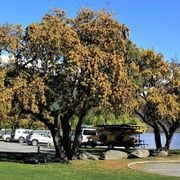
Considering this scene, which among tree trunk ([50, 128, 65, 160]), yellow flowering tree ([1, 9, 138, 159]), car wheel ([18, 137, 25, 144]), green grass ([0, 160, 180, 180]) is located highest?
yellow flowering tree ([1, 9, 138, 159])

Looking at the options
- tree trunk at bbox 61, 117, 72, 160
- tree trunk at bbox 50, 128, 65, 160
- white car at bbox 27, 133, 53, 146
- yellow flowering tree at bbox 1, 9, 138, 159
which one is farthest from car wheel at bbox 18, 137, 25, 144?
yellow flowering tree at bbox 1, 9, 138, 159

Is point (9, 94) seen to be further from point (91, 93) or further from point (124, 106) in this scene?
point (124, 106)

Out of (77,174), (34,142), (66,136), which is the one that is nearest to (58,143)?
(66,136)

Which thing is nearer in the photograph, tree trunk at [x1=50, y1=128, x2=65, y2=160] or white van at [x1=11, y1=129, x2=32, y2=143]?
tree trunk at [x1=50, y1=128, x2=65, y2=160]

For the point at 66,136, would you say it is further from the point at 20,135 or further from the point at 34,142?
the point at 20,135

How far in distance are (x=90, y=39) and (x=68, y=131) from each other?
6.24m

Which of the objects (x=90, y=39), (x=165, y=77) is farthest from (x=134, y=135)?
(x=90, y=39)

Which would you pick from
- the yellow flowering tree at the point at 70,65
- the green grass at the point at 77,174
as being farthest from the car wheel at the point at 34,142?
the green grass at the point at 77,174

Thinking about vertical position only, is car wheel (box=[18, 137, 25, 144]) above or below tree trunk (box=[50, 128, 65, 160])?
above

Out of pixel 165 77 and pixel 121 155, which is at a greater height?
pixel 165 77

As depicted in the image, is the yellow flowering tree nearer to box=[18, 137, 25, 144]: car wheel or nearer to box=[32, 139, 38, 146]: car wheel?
box=[32, 139, 38, 146]: car wheel

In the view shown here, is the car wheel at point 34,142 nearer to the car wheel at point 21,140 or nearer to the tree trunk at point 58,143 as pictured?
the car wheel at point 21,140

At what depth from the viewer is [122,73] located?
28359 millimetres

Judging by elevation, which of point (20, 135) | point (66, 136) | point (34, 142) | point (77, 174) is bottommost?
point (77, 174)
